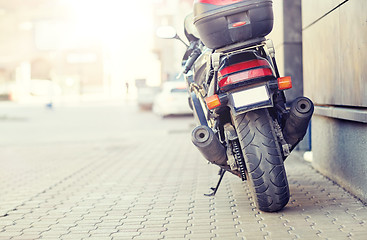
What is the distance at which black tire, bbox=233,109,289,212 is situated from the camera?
4.48 metres

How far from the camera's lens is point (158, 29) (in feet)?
19.8

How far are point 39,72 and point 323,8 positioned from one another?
64.7m

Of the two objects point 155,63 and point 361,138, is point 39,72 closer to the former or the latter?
point 155,63

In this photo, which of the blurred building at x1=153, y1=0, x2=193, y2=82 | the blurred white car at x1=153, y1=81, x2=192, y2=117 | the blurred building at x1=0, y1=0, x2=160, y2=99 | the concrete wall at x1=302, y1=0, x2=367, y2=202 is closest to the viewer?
the concrete wall at x1=302, y1=0, x2=367, y2=202

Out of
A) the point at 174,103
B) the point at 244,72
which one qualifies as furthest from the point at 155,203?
the point at 174,103

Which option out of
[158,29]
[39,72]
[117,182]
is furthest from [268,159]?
[39,72]

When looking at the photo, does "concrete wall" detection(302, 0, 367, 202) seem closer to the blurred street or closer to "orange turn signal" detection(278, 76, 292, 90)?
the blurred street

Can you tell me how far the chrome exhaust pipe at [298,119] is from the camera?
189 inches

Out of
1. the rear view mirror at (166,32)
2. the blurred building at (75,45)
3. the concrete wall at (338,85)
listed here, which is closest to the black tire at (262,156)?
the concrete wall at (338,85)

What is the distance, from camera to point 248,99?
446 centimetres

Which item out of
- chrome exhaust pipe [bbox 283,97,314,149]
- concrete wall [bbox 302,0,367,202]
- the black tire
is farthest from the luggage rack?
concrete wall [bbox 302,0,367,202]

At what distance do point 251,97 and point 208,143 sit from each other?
52cm

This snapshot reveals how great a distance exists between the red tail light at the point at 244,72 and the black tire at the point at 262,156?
0.91ft

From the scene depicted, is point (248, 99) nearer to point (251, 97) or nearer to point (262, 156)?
point (251, 97)
